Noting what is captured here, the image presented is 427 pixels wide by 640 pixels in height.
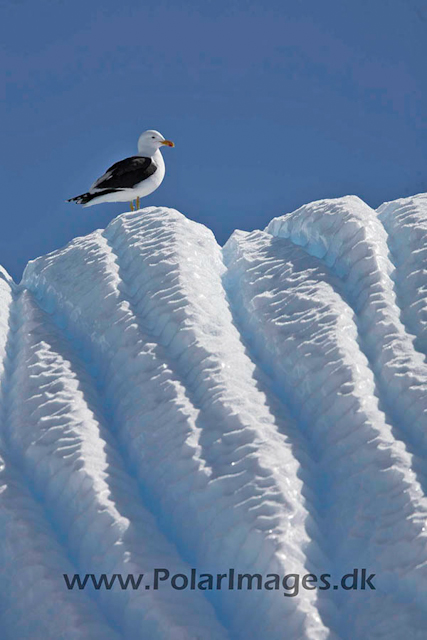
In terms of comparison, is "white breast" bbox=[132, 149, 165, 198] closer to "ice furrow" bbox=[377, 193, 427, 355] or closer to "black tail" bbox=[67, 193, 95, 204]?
"black tail" bbox=[67, 193, 95, 204]

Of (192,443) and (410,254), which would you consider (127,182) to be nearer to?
(410,254)

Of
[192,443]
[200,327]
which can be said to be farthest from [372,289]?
[192,443]

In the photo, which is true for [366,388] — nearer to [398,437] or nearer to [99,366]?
[398,437]

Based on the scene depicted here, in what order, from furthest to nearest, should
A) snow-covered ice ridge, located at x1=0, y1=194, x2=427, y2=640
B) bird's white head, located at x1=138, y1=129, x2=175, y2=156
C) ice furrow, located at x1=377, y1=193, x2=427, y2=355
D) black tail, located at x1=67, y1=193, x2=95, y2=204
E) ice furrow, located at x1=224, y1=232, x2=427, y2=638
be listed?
bird's white head, located at x1=138, y1=129, x2=175, y2=156 → black tail, located at x1=67, y1=193, x2=95, y2=204 → ice furrow, located at x1=377, y1=193, x2=427, y2=355 → ice furrow, located at x1=224, y1=232, x2=427, y2=638 → snow-covered ice ridge, located at x1=0, y1=194, x2=427, y2=640

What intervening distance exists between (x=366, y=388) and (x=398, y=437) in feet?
1.67

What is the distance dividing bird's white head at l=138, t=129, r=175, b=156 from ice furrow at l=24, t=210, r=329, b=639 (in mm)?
3837

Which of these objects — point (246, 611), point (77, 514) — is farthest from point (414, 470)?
point (77, 514)

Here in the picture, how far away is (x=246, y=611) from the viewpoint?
551 cm

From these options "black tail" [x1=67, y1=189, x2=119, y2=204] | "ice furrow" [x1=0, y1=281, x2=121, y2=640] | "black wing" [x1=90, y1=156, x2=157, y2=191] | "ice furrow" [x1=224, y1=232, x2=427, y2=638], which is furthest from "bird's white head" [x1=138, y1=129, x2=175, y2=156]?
"ice furrow" [x1=0, y1=281, x2=121, y2=640]

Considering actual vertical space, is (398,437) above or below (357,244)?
below

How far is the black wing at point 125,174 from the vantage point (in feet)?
35.6

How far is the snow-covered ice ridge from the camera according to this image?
5484mm

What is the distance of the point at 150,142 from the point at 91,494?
6.98 m

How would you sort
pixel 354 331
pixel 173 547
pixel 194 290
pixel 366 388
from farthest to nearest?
pixel 194 290 → pixel 354 331 → pixel 366 388 → pixel 173 547
